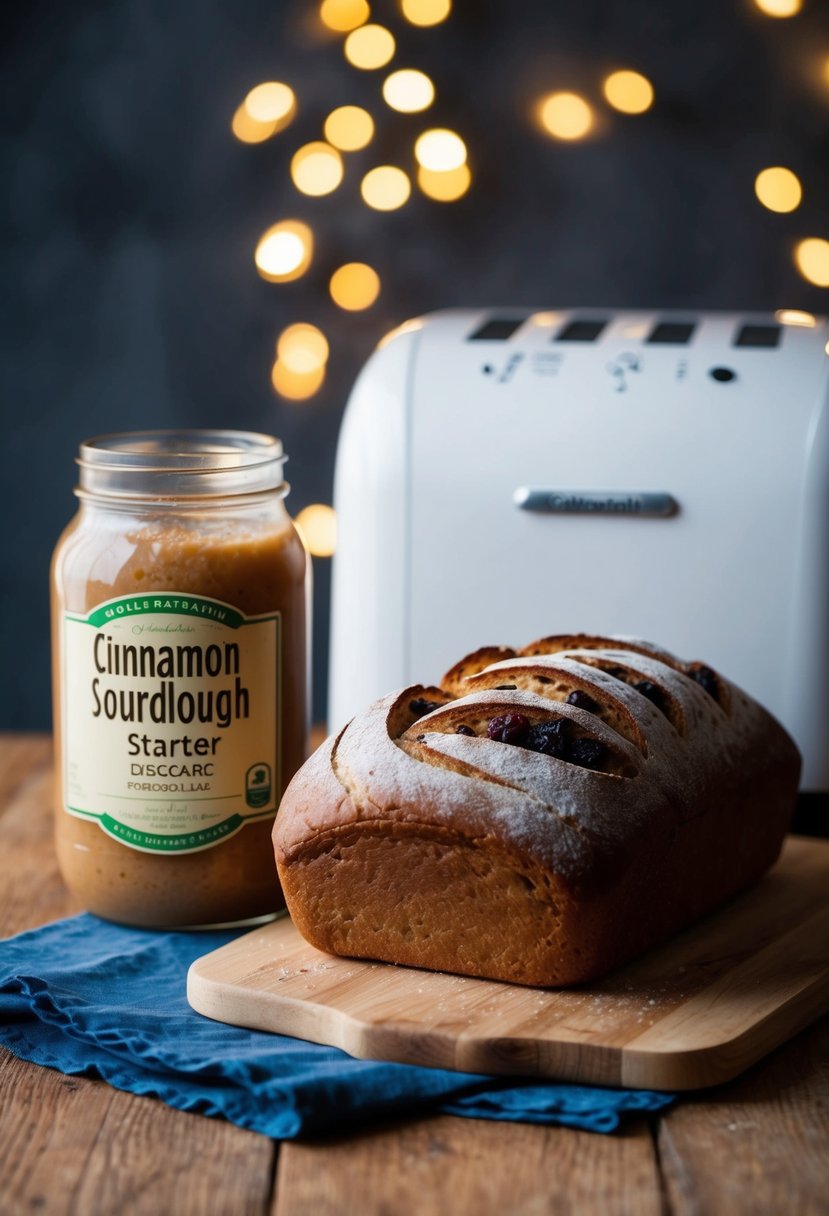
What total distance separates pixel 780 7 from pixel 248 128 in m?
0.68

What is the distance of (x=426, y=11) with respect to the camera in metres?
1.78

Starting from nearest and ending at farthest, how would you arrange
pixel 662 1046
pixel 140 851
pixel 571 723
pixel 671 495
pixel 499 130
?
pixel 662 1046 → pixel 571 723 → pixel 140 851 → pixel 671 495 → pixel 499 130

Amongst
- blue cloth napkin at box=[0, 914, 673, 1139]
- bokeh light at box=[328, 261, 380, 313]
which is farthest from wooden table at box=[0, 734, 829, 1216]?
bokeh light at box=[328, 261, 380, 313]

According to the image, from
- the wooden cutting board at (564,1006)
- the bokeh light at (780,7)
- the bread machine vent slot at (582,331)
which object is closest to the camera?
the wooden cutting board at (564,1006)

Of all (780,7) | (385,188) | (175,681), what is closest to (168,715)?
(175,681)

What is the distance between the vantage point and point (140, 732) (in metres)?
1.17

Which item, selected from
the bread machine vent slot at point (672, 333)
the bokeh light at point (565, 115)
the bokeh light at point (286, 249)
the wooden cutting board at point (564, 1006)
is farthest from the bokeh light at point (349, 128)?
the wooden cutting board at point (564, 1006)

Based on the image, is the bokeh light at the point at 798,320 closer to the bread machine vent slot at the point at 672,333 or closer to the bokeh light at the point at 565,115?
the bread machine vent slot at the point at 672,333

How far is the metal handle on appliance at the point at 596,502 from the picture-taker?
4.42ft

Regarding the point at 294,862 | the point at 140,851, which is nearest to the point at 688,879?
the point at 294,862

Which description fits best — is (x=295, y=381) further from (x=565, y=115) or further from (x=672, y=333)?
(x=672, y=333)

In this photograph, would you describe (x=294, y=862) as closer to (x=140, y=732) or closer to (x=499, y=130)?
(x=140, y=732)

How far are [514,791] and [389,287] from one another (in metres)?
1.02

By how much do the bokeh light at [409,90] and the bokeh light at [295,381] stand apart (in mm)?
348
